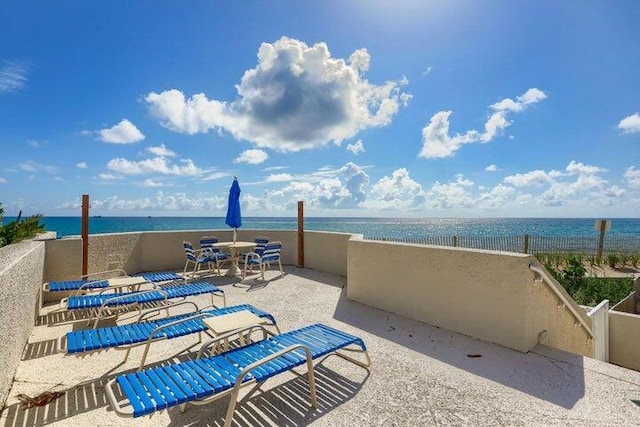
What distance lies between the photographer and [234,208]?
327 inches

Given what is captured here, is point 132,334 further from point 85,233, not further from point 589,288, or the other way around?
point 589,288

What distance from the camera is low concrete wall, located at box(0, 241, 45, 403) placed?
8.24 feet

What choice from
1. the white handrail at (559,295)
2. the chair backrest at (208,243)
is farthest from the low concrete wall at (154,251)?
the white handrail at (559,295)

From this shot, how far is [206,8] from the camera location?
7.39m

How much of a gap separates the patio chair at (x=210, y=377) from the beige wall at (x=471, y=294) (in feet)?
6.44

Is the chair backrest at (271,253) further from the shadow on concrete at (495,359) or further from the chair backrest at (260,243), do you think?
the shadow on concrete at (495,359)

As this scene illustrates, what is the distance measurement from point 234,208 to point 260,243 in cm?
122

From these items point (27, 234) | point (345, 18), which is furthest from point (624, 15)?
point (27, 234)

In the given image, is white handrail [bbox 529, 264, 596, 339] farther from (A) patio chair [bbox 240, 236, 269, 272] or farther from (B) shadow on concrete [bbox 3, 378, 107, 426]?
(A) patio chair [bbox 240, 236, 269, 272]

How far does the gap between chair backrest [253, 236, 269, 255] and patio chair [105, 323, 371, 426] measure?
523cm

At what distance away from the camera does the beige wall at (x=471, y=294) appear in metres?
3.61

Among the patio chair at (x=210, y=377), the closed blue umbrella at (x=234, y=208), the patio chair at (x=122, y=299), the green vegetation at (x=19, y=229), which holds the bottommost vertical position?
the patio chair at (x=122, y=299)

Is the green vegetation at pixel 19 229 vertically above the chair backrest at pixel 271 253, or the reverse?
the green vegetation at pixel 19 229

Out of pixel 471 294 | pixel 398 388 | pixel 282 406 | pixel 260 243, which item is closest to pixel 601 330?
pixel 471 294
